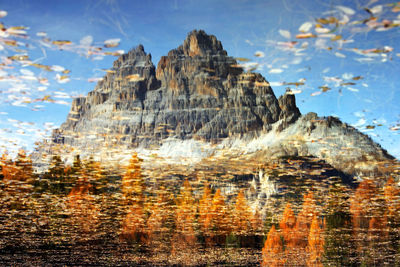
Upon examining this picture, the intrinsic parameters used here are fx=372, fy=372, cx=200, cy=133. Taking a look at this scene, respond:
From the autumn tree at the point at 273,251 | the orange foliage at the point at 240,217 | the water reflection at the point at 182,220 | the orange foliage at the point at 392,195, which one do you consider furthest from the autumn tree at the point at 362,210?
the orange foliage at the point at 240,217

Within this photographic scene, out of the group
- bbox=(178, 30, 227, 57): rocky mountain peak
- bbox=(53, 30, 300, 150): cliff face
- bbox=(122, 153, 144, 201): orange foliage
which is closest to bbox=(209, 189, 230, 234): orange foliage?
bbox=(122, 153, 144, 201): orange foliage

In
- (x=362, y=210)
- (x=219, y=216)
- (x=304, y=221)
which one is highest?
(x=362, y=210)

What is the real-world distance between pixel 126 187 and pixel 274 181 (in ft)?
83.6

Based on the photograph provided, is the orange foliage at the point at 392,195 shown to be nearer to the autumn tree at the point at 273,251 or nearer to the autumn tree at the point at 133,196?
the autumn tree at the point at 273,251

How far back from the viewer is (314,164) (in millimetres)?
72688

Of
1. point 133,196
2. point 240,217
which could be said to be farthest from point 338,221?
point 133,196

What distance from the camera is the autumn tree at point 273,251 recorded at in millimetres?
37575

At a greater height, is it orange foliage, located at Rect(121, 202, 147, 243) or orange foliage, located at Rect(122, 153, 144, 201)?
orange foliage, located at Rect(122, 153, 144, 201)

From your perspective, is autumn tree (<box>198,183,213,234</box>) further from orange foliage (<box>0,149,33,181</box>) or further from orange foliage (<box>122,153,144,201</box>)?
orange foliage (<box>0,149,33,181</box>)

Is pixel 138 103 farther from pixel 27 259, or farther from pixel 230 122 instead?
pixel 27 259

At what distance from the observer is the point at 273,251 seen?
151ft

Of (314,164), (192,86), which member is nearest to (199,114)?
(192,86)

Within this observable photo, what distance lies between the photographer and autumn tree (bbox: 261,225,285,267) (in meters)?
37.6

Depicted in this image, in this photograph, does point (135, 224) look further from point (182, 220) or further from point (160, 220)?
point (182, 220)
